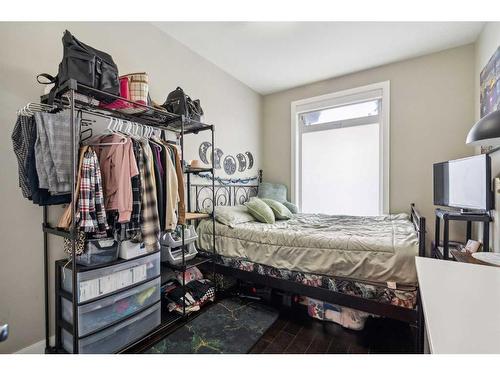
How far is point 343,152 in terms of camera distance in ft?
11.5

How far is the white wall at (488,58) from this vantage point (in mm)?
1686

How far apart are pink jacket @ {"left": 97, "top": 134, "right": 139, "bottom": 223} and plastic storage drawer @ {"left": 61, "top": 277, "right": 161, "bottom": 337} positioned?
0.54 metres

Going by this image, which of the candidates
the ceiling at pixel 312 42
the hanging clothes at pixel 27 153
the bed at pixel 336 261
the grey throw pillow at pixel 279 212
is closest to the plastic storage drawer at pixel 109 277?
the hanging clothes at pixel 27 153

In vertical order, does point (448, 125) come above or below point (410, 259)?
above

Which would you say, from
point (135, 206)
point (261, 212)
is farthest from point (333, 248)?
point (135, 206)

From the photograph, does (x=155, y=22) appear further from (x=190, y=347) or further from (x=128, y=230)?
(x=190, y=347)

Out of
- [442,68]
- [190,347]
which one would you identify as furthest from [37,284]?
[442,68]

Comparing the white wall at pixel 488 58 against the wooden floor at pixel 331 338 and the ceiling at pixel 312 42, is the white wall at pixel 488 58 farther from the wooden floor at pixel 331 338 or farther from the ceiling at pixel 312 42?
the wooden floor at pixel 331 338

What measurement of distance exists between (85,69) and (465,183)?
9.42 feet

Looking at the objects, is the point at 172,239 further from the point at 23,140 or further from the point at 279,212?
the point at 279,212

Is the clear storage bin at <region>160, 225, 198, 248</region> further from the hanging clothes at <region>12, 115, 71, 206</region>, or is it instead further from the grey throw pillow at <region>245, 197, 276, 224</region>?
the hanging clothes at <region>12, 115, 71, 206</region>

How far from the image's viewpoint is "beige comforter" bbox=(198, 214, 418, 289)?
5.08 feet

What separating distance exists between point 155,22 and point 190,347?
284cm
